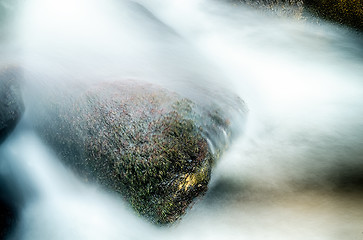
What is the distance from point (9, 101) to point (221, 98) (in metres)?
2.48

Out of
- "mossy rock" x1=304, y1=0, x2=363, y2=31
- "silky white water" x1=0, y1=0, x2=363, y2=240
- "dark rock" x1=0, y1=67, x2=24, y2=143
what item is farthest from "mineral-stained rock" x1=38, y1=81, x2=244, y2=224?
"mossy rock" x1=304, y1=0, x2=363, y2=31

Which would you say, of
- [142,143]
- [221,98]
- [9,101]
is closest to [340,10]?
[221,98]

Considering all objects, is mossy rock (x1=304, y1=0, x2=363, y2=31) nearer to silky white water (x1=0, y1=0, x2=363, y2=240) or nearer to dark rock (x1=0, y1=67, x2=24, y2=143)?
silky white water (x1=0, y1=0, x2=363, y2=240)

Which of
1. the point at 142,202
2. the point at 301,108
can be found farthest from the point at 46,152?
the point at 301,108

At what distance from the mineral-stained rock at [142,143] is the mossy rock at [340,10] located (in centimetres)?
389

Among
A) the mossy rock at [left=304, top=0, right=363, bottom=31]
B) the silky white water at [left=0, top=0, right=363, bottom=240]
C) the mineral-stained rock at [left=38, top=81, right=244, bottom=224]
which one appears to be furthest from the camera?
the mossy rock at [left=304, top=0, right=363, bottom=31]

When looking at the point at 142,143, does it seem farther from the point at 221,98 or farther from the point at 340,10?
the point at 340,10

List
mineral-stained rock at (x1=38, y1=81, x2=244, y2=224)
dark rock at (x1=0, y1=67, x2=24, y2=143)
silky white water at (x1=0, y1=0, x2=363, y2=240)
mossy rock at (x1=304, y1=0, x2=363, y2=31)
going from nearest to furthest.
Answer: mineral-stained rock at (x1=38, y1=81, x2=244, y2=224) < silky white water at (x1=0, y1=0, x2=363, y2=240) < dark rock at (x1=0, y1=67, x2=24, y2=143) < mossy rock at (x1=304, y1=0, x2=363, y2=31)

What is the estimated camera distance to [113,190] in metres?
2.99

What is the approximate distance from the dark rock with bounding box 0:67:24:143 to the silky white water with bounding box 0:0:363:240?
0.31 feet

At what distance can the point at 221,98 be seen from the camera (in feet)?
11.9

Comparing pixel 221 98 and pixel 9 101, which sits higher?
pixel 221 98

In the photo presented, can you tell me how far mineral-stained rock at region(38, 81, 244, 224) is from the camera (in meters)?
2.80

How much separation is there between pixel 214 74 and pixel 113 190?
7.70 feet
